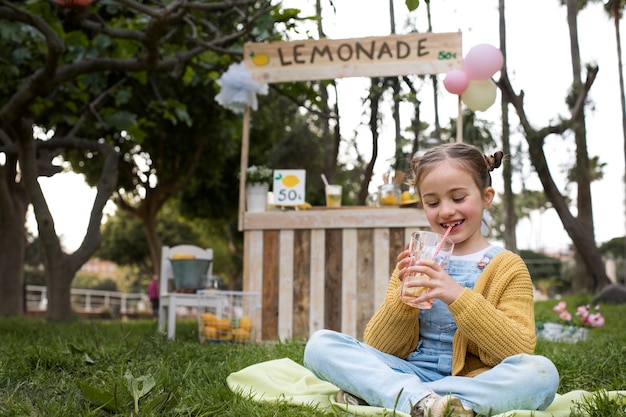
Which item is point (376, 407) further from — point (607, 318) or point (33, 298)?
point (33, 298)

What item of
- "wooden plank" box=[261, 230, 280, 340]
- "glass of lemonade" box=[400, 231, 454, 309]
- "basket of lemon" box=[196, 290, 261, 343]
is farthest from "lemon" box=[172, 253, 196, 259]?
"glass of lemonade" box=[400, 231, 454, 309]

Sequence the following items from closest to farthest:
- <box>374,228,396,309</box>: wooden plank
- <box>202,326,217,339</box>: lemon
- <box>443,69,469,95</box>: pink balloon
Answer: <box>202,326,217,339</box>: lemon → <box>443,69,469,95</box>: pink balloon → <box>374,228,396,309</box>: wooden plank

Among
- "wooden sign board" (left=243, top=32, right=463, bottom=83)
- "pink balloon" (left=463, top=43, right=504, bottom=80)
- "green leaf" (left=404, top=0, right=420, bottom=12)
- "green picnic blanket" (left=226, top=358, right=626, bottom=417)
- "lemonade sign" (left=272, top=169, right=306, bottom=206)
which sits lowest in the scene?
"green picnic blanket" (left=226, top=358, right=626, bottom=417)

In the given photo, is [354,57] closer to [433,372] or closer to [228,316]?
[228,316]

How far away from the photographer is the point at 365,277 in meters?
5.47

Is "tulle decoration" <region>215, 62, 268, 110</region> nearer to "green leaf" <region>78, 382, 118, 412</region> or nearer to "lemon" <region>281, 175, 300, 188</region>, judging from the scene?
"lemon" <region>281, 175, 300, 188</region>

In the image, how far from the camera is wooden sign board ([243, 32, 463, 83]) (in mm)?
5598

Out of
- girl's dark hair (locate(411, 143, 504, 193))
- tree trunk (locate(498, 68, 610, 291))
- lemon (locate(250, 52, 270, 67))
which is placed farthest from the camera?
tree trunk (locate(498, 68, 610, 291))

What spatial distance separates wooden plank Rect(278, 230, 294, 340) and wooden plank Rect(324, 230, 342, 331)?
0.90 feet

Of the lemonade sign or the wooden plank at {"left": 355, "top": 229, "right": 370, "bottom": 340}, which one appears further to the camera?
the lemonade sign

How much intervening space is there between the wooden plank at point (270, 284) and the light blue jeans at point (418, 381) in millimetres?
3162

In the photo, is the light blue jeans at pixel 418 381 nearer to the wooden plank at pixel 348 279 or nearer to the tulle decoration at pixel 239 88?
the wooden plank at pixel 348 279

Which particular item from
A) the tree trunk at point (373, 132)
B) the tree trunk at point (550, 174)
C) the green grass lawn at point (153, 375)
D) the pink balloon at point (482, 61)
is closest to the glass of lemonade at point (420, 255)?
the green grass lawn at point (153, 375)

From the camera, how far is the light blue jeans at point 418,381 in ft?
7.07
